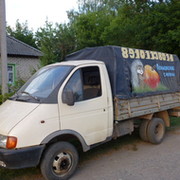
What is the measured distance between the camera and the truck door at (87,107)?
422cm

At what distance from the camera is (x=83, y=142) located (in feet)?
14.5

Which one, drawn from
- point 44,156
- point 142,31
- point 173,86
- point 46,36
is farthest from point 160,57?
point 46,36

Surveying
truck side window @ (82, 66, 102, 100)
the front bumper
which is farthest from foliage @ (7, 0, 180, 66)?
the front bumper

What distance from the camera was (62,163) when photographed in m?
4.16

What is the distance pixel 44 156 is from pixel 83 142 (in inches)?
33.2

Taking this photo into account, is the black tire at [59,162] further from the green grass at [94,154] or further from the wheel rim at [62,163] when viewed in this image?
the green grass at [94,154]

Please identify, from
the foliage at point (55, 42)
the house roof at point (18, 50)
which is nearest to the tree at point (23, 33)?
the house roof at point (18, 50)

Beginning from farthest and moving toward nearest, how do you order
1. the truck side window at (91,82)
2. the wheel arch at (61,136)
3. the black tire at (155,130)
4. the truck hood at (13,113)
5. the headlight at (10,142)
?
the black tire at (155,130) < the truck side window at (91,82) < the wheel arch at (61,136) < the truck hood at (13,113) < the headlight at (10,142)

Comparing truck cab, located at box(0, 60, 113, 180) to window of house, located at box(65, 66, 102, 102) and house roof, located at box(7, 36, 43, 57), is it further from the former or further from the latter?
house roof, located at box(7, 36, 43, 57)

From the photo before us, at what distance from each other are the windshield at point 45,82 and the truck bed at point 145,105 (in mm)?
1392

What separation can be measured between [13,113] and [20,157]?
2.61 ft

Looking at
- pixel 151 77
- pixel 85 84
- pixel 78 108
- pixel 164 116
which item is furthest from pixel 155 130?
pixel 78 108

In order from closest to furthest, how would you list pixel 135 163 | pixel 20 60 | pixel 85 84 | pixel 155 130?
pixel 85 84, pixel 135 163, pixel 155 130, pixel 20 60

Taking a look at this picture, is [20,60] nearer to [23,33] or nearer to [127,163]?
[127,163]
